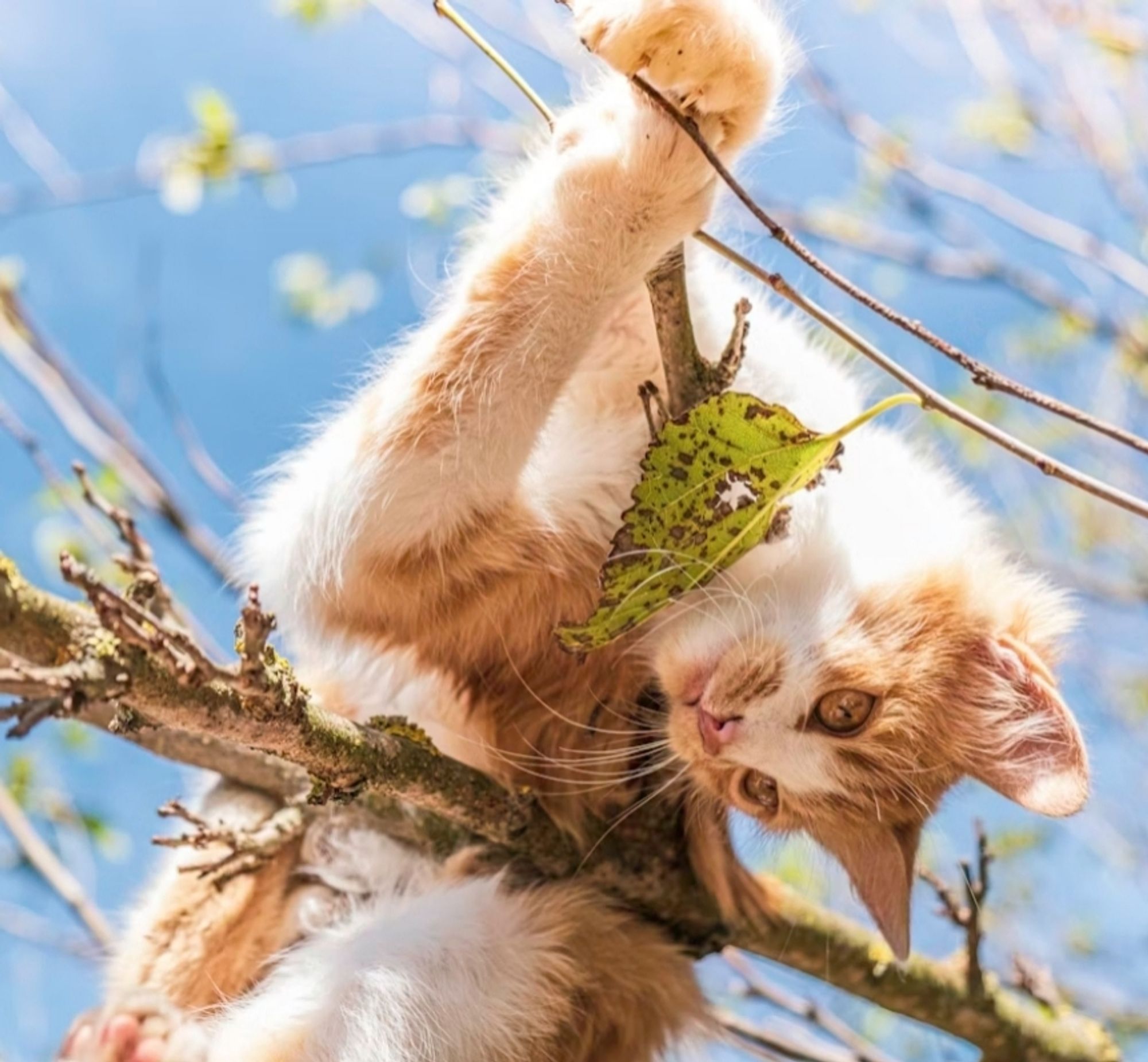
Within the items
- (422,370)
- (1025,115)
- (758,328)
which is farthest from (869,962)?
(1025,115)

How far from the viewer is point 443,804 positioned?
1627 mm

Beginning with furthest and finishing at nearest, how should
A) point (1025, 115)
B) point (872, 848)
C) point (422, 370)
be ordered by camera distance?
point (1025, 115) < point (872, 848) < point (422, 370)

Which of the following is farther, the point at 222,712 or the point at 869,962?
the point at 869,962

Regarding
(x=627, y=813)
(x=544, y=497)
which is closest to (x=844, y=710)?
(x=627, y=813)

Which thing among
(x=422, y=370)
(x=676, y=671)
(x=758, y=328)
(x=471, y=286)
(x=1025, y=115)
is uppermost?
(x=1025, y=115)

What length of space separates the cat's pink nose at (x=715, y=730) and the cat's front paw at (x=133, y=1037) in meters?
0.96

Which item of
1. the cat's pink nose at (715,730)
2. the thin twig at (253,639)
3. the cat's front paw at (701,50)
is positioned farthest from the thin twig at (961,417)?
the cat's pink nose at (715,730)

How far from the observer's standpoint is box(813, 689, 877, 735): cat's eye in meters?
1.88

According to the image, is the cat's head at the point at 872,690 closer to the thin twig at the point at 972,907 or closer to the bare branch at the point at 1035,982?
the thin twig at the point at 972,907

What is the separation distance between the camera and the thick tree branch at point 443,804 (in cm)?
113

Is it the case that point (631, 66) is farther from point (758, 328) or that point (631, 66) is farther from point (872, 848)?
point (872, 848)

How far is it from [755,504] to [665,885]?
1098mm

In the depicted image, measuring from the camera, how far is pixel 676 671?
1.94m

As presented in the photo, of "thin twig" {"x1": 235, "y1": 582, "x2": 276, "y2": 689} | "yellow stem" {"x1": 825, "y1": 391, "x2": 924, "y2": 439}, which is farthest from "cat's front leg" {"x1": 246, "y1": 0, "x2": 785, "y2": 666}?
"thin twig" {"x1": 235, "y1": 582, "x2": 276, "y2": 689}
